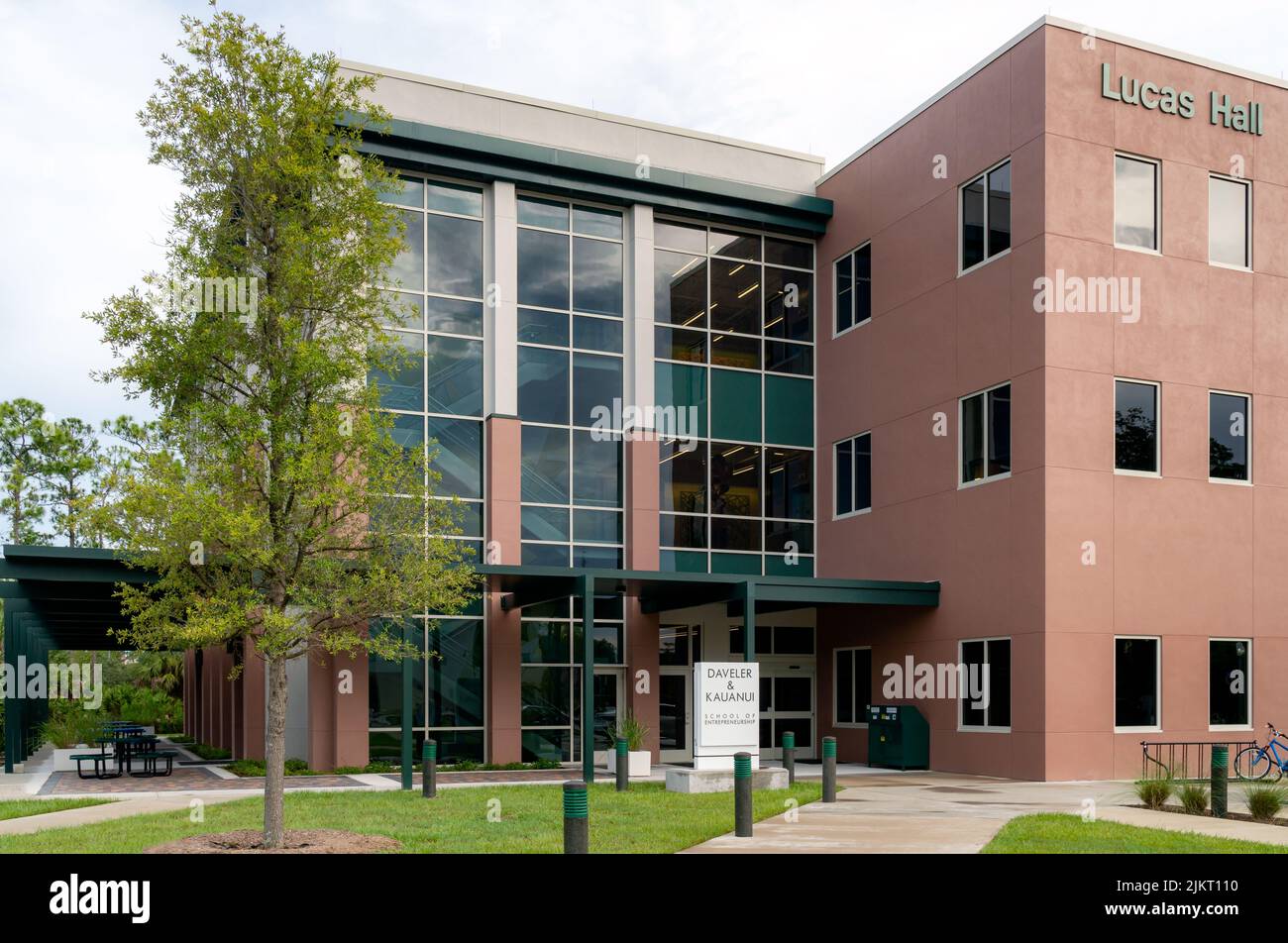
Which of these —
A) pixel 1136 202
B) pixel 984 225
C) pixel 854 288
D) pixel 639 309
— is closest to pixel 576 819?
pixel 984 225

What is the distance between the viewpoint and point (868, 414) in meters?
26.4

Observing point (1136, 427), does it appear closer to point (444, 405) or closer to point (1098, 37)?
point (1098, 37)

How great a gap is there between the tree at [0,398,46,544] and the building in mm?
25234

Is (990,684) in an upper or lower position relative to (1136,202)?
lower

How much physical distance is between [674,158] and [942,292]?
7.29 meters

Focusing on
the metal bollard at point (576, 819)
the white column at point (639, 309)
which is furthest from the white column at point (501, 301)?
the metal bollard at point (576, 819)

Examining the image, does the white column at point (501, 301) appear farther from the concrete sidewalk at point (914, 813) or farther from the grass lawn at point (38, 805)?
the grass lawn at point (38, 805)

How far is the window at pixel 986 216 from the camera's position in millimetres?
22453

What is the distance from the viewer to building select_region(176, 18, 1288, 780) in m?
21.4

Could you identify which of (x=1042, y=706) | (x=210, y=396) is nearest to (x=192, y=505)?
(x=210, y=396)

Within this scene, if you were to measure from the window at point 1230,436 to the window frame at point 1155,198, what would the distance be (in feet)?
9.44

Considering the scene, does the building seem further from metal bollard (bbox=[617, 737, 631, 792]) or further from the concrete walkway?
metal bollard (bbox=[617, 737, 631, 792])

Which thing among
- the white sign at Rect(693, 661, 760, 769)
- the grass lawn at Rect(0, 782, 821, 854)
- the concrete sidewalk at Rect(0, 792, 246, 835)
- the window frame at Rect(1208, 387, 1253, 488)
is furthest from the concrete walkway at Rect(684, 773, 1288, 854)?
→ the concrete sidewalk at Rect(0, 792, 246, 835)

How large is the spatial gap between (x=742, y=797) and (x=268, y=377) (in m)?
6.83
